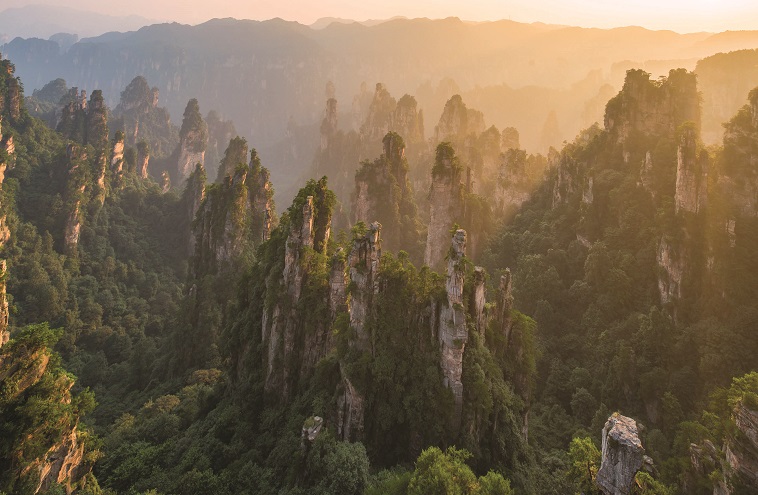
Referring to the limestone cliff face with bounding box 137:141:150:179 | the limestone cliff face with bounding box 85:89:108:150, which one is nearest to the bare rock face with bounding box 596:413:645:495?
the limestone cliff face with bounding box 85:89:108:150

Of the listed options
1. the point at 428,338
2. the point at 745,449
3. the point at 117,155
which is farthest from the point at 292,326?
the point at 117,155

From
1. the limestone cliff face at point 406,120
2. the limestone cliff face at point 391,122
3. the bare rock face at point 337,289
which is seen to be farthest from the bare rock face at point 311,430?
the limestone cliff face at point 406,120

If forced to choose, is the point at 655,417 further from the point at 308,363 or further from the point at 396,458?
the point at 308,363

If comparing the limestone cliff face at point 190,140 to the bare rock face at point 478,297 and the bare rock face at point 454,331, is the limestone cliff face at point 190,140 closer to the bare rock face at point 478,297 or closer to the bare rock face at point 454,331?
the bare rock face at point 478,297

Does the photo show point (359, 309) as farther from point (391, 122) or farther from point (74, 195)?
point (391, 122)

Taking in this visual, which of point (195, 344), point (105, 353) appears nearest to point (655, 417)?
point (195, 344)
